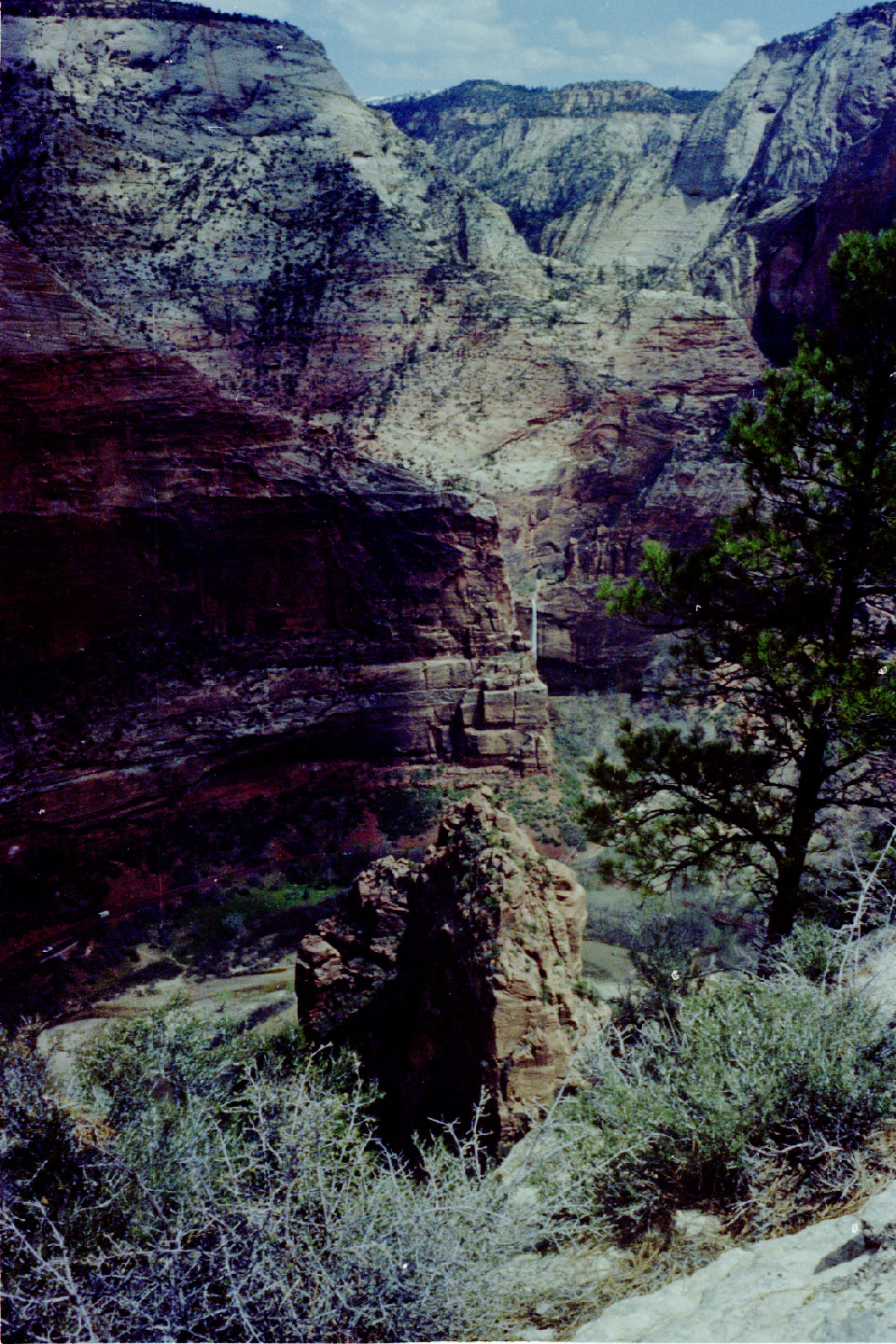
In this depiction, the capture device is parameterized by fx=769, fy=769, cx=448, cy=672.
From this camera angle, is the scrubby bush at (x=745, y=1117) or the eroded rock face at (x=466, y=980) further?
the eroded rock face at (x=466, y=980)

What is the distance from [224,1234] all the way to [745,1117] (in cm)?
302

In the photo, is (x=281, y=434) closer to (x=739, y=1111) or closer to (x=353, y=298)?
(x=353, y=298)

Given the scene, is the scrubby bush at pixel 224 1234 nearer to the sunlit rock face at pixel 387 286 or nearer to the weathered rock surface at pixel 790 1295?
the weathered rock surface at pixel 790 1295

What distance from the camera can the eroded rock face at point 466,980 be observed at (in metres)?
7.39

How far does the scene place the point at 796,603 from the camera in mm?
6934

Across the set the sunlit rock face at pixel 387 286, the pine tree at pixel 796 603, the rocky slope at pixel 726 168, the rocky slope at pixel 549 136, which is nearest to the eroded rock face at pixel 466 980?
the pine tree at pixel 796 603

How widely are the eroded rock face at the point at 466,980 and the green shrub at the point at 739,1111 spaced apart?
74.1 inches

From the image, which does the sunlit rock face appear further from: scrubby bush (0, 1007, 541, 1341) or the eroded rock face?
scrubby bush (0, 1007, 541, 1341)

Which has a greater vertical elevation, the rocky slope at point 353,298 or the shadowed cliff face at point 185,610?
the rocky slope at point 353,298

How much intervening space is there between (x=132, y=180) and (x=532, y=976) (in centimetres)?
2244

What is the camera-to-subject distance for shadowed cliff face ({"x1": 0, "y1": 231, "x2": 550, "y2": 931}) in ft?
50.5

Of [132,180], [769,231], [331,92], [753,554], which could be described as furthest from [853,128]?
[753,554]

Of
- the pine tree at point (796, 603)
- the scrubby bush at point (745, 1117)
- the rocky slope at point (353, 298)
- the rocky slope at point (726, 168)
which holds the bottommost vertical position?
the scrubby bush at point (745, 1117)

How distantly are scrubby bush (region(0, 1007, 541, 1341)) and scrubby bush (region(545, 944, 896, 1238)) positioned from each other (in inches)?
29.3
